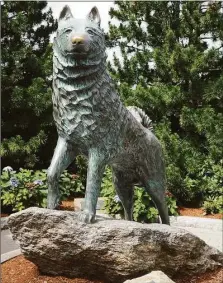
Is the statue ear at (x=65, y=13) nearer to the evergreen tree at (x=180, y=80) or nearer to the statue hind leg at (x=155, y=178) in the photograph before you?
the statue hind leg at (x=155, y=178)

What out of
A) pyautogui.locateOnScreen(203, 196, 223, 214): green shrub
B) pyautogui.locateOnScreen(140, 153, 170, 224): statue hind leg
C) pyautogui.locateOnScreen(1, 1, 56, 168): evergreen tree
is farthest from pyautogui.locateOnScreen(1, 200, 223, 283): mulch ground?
pyautogui.locateOnScreen(1, 1, 56, 168): evergreen tree

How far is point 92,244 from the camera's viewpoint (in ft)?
12.1

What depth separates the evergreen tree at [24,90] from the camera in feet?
32.1

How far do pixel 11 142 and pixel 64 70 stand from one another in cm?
628

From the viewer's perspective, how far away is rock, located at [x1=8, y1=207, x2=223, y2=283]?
12.2ft

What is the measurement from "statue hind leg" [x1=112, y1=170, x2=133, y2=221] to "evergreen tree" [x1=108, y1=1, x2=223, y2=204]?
14.3 ft

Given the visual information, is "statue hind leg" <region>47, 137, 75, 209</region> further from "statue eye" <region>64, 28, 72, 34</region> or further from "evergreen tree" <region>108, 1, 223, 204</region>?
"evergreen tree" <region>108, 1, 223, 204</region>

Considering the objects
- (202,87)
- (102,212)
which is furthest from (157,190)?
(202,87)

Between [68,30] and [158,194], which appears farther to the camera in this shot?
[158,194]

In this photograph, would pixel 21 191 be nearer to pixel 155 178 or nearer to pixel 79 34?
pixel 155 178

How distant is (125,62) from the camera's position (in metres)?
10.2

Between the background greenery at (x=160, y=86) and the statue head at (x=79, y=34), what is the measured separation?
5482 mm

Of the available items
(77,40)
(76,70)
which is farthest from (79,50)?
(76,70)

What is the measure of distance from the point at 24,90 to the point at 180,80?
10.8 feet
